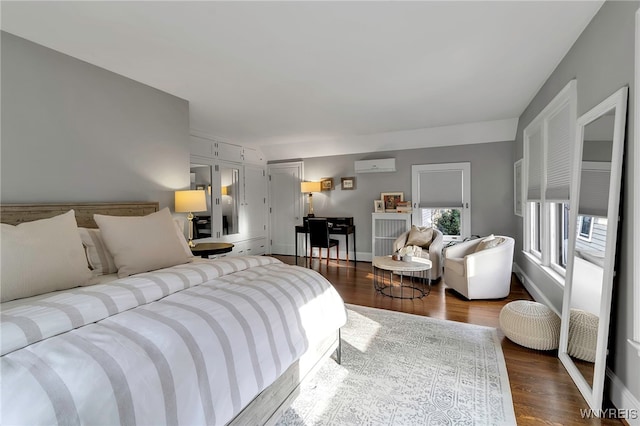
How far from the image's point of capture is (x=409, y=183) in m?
5.56

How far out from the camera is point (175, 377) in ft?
3.20

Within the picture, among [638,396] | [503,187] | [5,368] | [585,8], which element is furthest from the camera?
[503,187]

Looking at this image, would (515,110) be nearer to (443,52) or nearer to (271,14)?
(443,52)

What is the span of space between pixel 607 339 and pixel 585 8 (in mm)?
2086

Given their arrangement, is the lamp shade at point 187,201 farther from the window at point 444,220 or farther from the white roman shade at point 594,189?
the window at point 444,220

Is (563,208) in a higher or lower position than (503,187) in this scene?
lower

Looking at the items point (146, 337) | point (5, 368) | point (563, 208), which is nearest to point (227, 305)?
point (146, 337)

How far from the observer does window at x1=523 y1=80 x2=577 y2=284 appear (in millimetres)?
2582

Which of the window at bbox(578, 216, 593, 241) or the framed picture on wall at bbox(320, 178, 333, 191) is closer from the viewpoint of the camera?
the window at bbox(578, 216, 593, 241)

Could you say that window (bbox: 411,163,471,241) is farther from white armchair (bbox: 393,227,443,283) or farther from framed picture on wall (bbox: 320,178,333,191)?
framed picture on wall (bbox: 320,178,333,191)

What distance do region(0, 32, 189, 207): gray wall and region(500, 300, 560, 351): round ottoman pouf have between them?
11.8ft

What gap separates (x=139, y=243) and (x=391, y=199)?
4.50m

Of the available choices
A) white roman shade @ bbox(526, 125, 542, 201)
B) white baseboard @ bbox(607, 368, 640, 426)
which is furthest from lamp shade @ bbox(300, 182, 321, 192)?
white baseboard @ bbox(607, 368, 640, 426)

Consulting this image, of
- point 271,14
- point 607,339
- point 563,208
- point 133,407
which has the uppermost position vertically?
point 271,14
